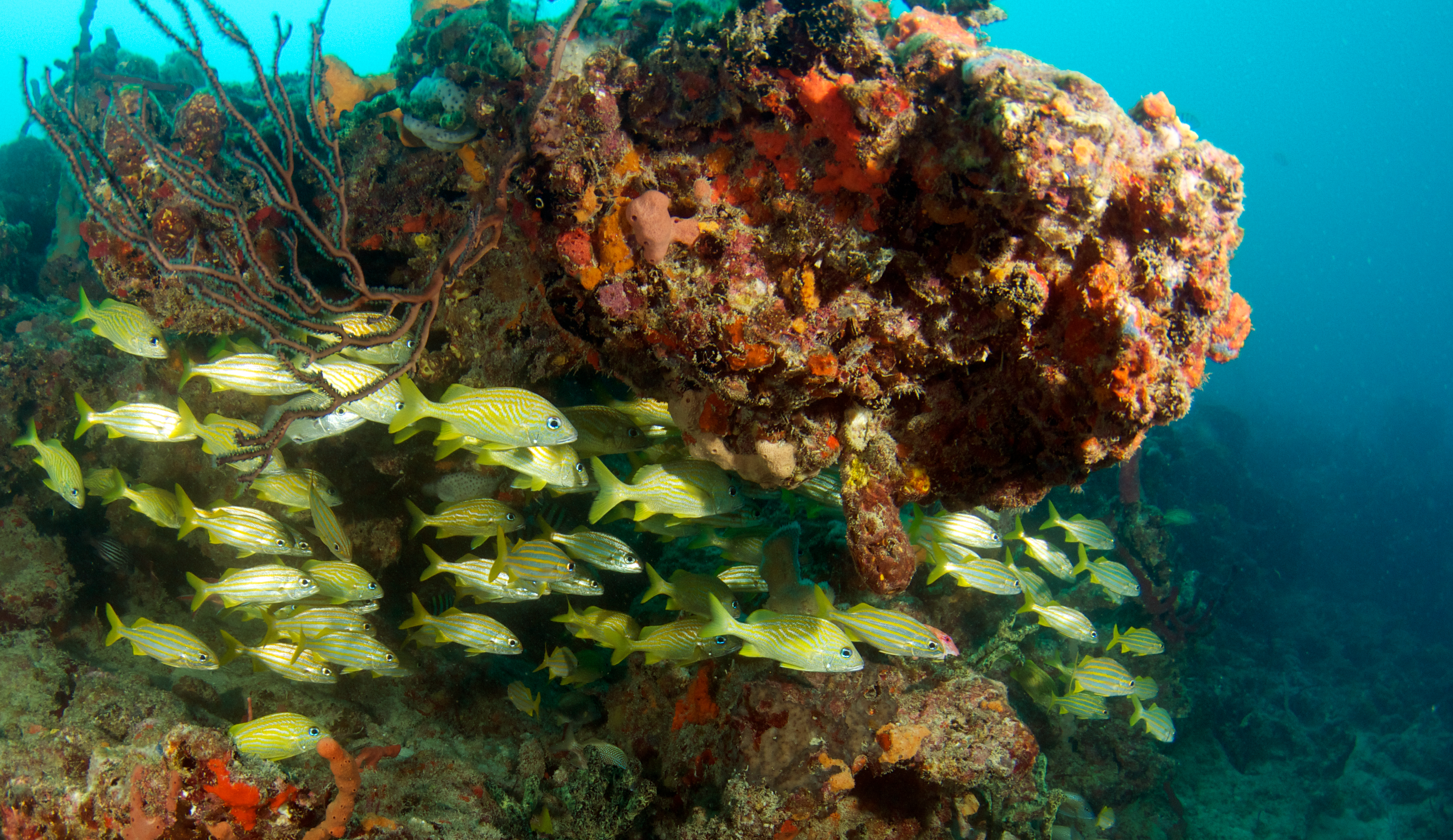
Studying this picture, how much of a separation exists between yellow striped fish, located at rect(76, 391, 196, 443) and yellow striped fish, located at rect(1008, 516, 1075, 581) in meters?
6.70

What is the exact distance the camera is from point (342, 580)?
4199mm

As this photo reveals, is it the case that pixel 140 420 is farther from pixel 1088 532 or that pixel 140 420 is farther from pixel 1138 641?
pixel 1138 641

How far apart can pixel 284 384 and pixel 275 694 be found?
8.96ft

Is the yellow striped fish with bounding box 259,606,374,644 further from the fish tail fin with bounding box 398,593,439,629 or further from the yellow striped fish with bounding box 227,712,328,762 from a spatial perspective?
the yellow striped fish with bounding box 227,712,328,762

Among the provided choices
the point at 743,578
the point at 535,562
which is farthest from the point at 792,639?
the point at 535,562

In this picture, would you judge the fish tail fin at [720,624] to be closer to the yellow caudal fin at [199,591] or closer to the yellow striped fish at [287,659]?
the yellow striped fish at [287,659]

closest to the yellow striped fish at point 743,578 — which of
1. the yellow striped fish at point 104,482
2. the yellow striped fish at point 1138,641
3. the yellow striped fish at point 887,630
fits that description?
the yellow striped fish at point 887,630

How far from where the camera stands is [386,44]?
4309 inches

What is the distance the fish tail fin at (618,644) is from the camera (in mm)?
4285

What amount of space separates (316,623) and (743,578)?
10.0ft

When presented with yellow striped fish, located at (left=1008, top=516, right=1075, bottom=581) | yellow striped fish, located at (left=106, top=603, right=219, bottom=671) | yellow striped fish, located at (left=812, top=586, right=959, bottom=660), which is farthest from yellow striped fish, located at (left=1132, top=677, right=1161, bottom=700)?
yellow striped fish, located at (left=106, top=603, right=219, bottom=671)

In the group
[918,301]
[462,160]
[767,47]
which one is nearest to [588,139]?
[767,47]

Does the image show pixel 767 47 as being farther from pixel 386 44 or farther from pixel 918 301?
pixel 386 44

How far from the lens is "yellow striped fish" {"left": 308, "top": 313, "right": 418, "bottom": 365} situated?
12.4 feet
